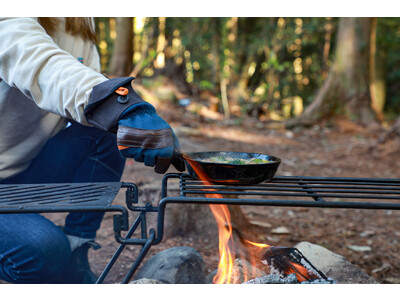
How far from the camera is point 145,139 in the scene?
49.2 inches

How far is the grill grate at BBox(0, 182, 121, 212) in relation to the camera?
3.83 feet

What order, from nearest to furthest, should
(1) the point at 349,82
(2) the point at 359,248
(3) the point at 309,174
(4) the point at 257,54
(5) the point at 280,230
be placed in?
1. (2) the point at 359,248
2. (5) the point at 280,230
3. (3) the point at 309,174
4. (1) the point at 349,82
5. (4) the point at 257,54

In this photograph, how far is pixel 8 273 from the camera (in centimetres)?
160

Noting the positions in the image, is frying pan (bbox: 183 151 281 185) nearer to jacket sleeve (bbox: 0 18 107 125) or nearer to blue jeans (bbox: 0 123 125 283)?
jacket sleeve (bbox: 0 18 107 125)

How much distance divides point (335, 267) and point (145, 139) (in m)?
1.29

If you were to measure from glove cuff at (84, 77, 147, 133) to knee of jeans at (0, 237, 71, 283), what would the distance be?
2.01ft

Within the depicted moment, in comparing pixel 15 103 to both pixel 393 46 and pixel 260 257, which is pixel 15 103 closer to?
pixel 260 257

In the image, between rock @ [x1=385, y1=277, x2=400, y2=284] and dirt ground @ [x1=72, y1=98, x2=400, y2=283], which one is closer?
rock @ [x1=385, y1=277, x2=400, y2=284]

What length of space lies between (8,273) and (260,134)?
254 inches

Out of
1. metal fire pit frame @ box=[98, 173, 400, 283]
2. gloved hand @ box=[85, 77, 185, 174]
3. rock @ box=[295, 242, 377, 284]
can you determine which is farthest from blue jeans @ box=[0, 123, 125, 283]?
rock @ box=[295, 242, 377, 284]

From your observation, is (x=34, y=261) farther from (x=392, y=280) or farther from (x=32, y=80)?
(x=392, y=280)

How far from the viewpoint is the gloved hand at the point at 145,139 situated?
125 cm

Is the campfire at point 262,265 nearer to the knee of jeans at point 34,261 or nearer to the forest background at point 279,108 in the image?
the forest background at point 279,108

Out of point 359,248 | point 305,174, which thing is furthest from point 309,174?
point 359,248
